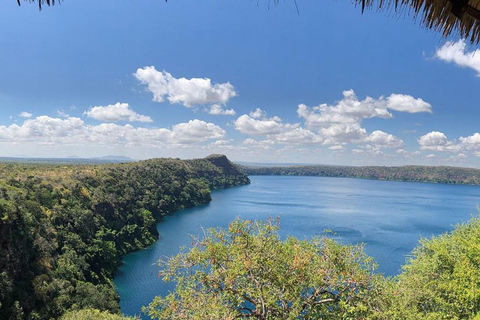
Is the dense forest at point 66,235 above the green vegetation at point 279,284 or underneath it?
underneath

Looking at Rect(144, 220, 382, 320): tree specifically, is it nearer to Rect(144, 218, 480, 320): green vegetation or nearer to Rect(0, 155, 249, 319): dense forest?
Rect(144, 218, 480, 320): green vegetation

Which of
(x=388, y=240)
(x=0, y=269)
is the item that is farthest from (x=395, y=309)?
(x=388, y=240)

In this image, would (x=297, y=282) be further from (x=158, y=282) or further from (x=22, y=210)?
(x=22, y=210)

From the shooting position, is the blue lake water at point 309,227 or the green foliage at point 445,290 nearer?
the green foliage at point 445,290

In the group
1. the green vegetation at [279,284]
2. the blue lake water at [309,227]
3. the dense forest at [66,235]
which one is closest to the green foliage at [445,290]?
the green vegetation at [279,284]

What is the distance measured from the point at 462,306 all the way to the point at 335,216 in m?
75.0

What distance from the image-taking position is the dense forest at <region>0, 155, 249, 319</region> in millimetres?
30086

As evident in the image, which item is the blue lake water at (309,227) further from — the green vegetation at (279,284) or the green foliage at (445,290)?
the green vegetation at (279,284)

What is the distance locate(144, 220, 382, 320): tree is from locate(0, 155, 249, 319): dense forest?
27160 millimetres

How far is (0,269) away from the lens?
28.6m

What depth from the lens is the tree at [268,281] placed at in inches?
331

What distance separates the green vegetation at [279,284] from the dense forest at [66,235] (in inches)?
1069

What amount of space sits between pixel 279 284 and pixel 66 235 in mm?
44258

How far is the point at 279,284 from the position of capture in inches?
352
